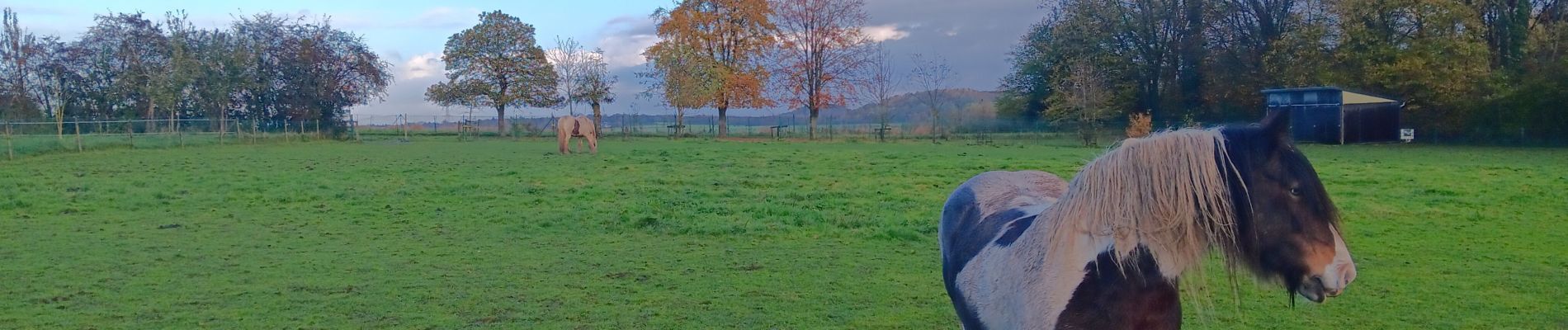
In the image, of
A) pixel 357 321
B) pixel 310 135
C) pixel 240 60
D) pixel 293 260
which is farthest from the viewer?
pixel 240 60

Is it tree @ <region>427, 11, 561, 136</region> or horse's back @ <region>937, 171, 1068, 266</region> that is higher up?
tree @ <region>427, 11, 561, 136</region>

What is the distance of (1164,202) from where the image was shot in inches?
87.5

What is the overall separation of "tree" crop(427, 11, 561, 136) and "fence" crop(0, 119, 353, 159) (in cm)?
882

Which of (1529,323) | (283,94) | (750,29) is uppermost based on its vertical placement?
(750,29)

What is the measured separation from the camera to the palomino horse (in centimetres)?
2375

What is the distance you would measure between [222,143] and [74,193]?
19.4 metres

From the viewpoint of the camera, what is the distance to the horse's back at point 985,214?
9.39 ft

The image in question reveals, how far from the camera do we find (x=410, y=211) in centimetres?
1084

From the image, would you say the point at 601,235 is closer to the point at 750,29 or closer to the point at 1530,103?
the point at 1530,103

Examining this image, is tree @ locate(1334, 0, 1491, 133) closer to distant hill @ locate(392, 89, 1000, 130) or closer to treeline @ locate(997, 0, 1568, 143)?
treeline @ locate(997, 0, 1568, 143)

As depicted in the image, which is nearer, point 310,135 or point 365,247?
point 365,247

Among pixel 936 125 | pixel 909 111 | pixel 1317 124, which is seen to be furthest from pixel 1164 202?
pixel 909 111

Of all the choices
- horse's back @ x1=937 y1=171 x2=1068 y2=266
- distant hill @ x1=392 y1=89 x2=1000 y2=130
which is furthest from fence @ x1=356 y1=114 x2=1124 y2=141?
horse's back @ x1=937 y1=171 x2=1068 y2=266

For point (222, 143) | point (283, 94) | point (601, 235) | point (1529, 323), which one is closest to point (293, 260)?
point (601, 235)
